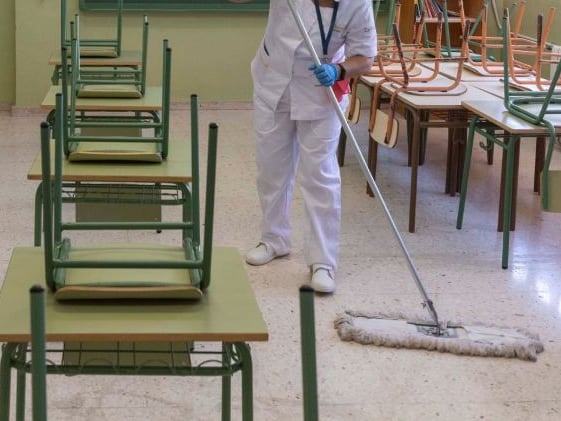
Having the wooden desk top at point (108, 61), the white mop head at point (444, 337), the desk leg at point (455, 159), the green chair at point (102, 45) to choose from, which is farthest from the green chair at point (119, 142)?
the desk leg at point (455, 159)

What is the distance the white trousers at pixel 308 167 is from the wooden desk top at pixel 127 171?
21.4 inches

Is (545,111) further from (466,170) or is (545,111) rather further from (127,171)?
(127,171)

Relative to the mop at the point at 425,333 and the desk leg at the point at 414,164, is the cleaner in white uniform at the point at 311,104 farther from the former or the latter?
the desk leg at the point at 414,164

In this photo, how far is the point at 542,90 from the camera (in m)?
4.74

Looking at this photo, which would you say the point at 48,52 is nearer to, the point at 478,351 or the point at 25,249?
the point at 478,351

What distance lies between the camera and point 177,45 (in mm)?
7367

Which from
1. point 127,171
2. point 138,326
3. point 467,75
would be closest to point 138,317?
point 138,326

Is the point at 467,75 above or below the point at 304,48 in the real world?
below

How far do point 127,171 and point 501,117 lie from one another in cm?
165

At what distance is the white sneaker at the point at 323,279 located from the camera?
388 cm

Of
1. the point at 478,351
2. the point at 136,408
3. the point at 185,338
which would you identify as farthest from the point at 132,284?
the point at 478,351

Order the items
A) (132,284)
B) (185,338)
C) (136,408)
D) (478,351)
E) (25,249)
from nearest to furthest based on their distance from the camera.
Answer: (185,338), (132,284), (25,249), (136,408), (478,351)

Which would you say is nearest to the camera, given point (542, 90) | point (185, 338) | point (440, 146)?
point (185, 338)

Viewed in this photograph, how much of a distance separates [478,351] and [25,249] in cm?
162
